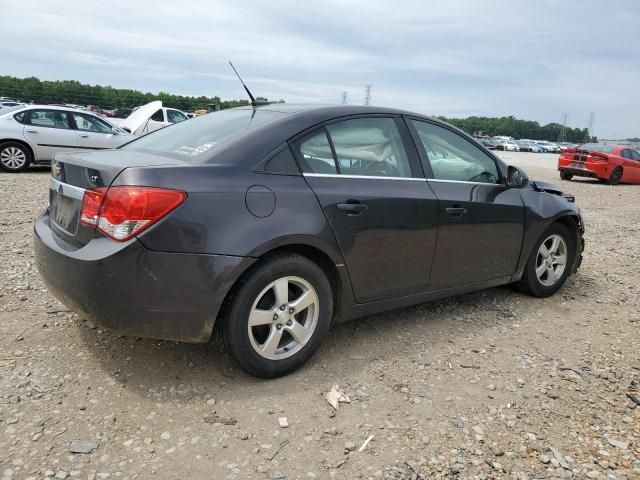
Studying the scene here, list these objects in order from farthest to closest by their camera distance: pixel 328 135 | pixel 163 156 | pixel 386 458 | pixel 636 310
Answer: pixel 636 310
pixel 328 135
pixel 163 156
pixel 386 458

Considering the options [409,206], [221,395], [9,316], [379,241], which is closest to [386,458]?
Answer: [221,395]

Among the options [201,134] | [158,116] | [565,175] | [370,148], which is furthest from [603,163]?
[201,134]

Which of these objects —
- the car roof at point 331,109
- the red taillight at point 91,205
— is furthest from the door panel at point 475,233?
the red taillight at point 91,205

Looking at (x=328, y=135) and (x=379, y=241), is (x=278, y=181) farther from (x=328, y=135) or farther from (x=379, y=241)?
(x=379, y=241)

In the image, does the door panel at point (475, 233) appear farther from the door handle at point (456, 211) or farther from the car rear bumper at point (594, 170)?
the car rear bumper at point (594, 170)

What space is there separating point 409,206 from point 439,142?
0.70 m

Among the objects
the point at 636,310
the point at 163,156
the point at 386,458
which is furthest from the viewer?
the point at 636,310

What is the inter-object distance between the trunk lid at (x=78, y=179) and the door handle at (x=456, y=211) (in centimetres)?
183

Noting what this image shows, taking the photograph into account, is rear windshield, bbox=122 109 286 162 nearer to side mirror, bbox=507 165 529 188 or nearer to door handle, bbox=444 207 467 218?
door handle, bbox=444 207 467 218

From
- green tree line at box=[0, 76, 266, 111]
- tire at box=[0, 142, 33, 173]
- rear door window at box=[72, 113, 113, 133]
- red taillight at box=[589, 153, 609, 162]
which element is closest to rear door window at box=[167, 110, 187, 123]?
rear door window at box=[72, 113, 113, 133]

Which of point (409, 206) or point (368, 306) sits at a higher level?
point (409, 206)

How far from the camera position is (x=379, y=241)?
3.34 meters

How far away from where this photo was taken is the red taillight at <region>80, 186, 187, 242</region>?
8.50ft

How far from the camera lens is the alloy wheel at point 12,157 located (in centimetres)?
1152
